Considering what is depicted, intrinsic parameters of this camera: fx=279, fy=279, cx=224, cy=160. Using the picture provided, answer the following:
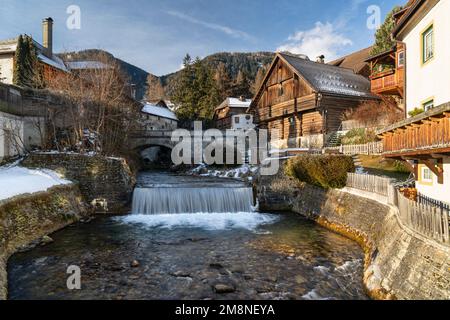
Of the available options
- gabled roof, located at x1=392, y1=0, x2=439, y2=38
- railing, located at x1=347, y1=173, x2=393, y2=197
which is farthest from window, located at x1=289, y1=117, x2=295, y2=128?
gabled roof, located at x1=392, y1=0, x2=439, y2=38

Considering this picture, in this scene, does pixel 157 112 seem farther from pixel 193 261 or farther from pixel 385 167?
pixel 193 261

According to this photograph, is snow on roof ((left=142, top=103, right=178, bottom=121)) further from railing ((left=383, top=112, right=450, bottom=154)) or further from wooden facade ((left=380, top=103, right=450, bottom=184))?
railing ((left=383, top=112, right=450, bottom=154))

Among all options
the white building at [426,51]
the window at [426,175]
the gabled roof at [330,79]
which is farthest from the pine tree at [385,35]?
the window at [426,175]

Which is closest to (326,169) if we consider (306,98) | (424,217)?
(424,217)

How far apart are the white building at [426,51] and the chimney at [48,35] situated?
A: 1659 inches

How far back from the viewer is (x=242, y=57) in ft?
647

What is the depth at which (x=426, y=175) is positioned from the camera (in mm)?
12133

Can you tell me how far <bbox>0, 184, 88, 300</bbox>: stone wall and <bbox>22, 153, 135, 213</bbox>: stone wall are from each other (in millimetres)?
1087

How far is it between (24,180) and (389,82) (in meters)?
23.2

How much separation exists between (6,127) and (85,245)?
13403 millimetres

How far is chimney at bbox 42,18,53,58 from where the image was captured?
38.5 meters

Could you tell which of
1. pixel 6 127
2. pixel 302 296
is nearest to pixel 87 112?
pixel 6 127

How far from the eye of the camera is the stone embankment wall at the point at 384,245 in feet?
21.0

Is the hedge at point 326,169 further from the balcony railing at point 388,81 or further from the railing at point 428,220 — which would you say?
the railing at point 428,220
